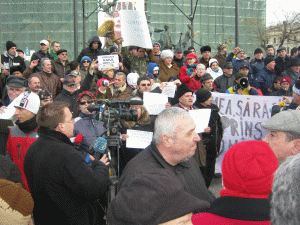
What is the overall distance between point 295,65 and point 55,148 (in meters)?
7.74

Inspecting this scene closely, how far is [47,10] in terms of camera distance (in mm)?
24266

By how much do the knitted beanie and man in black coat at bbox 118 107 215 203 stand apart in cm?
67

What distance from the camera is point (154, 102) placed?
5457 mm

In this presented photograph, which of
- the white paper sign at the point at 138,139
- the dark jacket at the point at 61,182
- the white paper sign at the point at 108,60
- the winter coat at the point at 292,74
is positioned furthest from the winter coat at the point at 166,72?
the dark jacket at the point at 61,182

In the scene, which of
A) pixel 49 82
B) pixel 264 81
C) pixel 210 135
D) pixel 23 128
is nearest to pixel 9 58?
pixel 49 82

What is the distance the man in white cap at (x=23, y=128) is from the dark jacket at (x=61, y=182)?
35.6 inches

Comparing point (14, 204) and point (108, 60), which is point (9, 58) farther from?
point (14, 204)

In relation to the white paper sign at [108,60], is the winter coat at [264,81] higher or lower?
lower

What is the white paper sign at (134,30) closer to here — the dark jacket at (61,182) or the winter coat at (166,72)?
the winter coat at (166,72)

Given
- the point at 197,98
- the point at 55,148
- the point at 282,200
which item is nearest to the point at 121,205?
the point at 282,200

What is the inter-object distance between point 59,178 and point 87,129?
6.76 feet

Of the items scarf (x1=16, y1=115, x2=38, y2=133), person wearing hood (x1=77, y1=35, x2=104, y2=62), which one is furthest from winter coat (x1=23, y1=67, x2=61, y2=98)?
scarf (x1=16, y1=115, x2=38, y2=133)

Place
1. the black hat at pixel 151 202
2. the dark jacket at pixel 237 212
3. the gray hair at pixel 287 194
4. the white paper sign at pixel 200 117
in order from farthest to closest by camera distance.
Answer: the white paper sign at pixel 200 117 < the dark jacket at pixel 237 212 < the black hat at pixel 151 202 < the gray hair at pixel 287 194

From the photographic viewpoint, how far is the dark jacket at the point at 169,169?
2.60 metres
